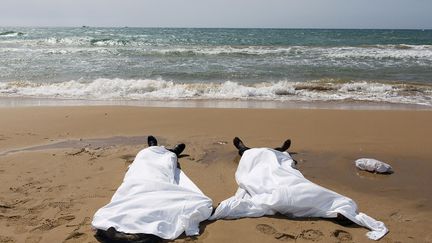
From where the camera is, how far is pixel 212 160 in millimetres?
5371

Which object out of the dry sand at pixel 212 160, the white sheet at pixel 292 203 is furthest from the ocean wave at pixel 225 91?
the white sheet at pixel 292 203

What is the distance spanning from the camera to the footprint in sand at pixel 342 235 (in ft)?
10.8

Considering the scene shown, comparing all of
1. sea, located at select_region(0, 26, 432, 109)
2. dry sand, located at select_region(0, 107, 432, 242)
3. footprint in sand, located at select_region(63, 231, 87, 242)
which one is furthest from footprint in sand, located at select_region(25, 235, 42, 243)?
sea, located at select_region(0, 26, 432, 109)

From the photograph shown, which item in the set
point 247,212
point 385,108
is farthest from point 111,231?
point 385,108

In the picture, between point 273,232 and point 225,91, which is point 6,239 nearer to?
point 273,232

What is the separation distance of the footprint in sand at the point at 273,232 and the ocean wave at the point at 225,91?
6.96 meters

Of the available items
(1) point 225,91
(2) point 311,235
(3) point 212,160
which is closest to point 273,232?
(2) point 311,235

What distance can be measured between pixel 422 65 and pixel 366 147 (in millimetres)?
14711

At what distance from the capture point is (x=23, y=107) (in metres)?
8.95

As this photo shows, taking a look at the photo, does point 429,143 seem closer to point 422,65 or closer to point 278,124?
point 278,124

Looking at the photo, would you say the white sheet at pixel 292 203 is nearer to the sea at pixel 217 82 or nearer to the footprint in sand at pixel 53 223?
the footprint in sand at pixel 53 223

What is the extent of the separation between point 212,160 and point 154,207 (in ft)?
6.12

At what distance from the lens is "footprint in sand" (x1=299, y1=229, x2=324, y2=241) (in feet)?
10.9

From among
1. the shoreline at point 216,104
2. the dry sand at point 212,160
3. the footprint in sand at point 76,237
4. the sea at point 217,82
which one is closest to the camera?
the footprint in sand at point 76,237
